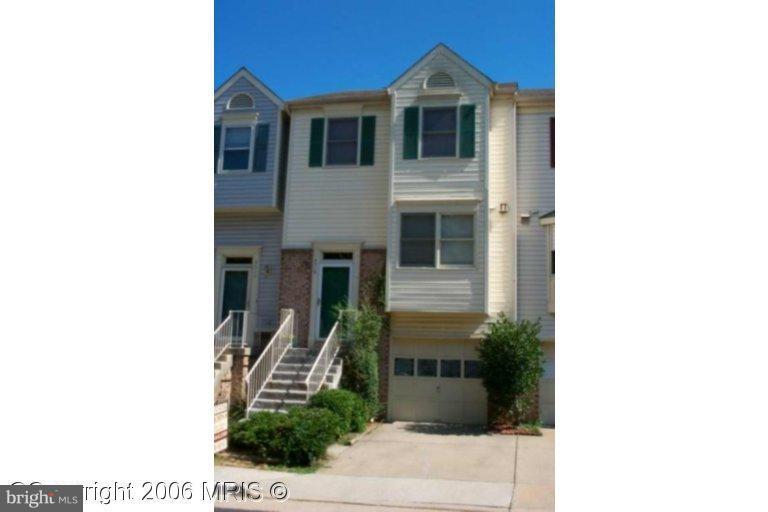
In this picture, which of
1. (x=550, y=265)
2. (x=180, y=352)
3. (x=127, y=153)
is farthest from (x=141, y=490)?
(x=550, y=265)

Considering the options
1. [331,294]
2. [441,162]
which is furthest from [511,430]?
[441,162]

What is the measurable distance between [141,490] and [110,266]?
163cm

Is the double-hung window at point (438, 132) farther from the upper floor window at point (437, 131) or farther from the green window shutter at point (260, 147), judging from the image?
the green window shutter at point (260, 147)

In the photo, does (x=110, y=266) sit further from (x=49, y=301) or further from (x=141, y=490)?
(x=141, y=490)

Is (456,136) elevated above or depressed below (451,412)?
above

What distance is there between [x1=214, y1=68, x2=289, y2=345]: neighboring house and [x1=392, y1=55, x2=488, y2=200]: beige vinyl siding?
73.0 inches

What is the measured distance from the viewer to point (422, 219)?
8.02 meters

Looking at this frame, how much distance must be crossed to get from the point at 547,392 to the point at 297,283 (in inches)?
146

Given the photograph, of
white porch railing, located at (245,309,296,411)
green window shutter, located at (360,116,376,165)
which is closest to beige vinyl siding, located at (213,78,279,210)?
green window shutter, located at (360,116,376,165)

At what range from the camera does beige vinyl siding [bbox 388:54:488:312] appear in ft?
25.1

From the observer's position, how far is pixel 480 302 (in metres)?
7.50

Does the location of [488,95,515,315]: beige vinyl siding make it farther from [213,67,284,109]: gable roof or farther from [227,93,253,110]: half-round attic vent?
[227,93,253,110]: half-round attic vent

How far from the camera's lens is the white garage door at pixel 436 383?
23.1 ft

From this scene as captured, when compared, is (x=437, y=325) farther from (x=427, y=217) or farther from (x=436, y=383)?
(x=427, y=217)
